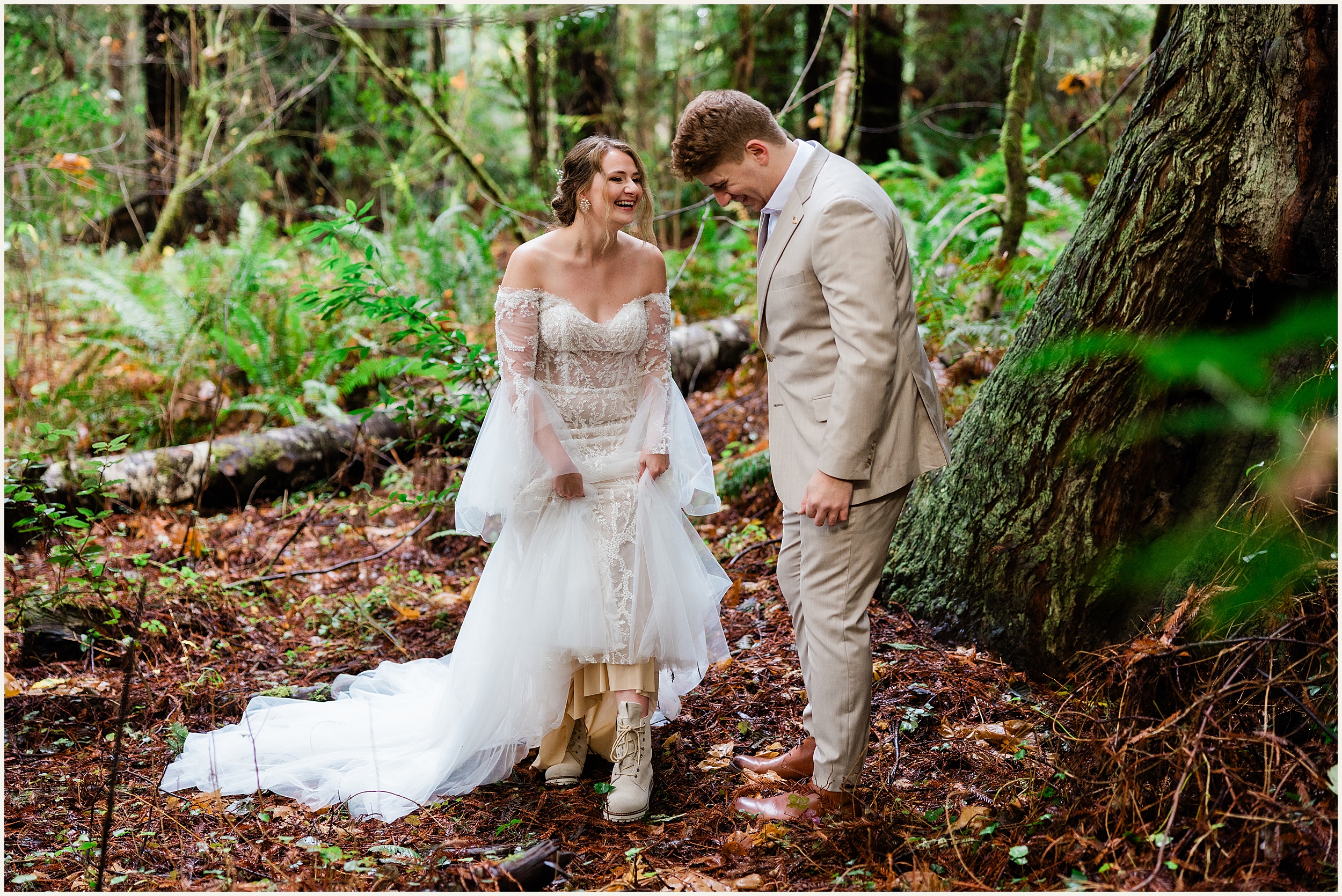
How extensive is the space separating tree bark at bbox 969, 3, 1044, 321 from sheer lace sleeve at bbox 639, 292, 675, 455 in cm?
304

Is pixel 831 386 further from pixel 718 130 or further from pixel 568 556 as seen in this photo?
pixel 568 556

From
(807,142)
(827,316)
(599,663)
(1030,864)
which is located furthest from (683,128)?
(1030,864)

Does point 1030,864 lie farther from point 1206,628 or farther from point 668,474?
point 668,474

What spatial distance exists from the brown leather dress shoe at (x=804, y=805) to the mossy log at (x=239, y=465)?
4185 mm

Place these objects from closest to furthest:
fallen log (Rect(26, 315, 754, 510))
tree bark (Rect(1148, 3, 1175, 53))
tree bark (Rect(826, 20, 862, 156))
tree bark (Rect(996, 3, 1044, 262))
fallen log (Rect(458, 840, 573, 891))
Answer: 1. fallen log (Rect(458, 840, 573, 891))
2. tree bark (Rect(1148, 3, 1175, 53))
3. tree bark (Rect(996, 3, 1044, 262))
4. fallen log (Rect(26, 315, 754, 510))
5. tree bark (Rect(826, 20, 862, 156))

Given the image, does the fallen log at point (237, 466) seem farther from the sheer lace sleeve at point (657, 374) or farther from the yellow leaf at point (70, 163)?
the sheer lace sleeve at point (657, 374)

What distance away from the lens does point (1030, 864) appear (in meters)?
2.37

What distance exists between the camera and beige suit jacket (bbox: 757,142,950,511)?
251cm

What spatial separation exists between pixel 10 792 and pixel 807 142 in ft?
11.2

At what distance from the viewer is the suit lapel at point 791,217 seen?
2.70m

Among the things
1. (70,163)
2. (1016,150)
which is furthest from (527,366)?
(70,163)

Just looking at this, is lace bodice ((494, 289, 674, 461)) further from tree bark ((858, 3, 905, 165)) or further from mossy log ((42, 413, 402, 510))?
tree bark ((858, 3, 905, 165))

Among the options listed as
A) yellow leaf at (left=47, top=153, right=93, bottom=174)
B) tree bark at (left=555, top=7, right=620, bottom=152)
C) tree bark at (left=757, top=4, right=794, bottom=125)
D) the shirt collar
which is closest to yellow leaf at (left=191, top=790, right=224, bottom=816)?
the shirt collar

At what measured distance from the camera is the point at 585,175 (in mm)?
3199
